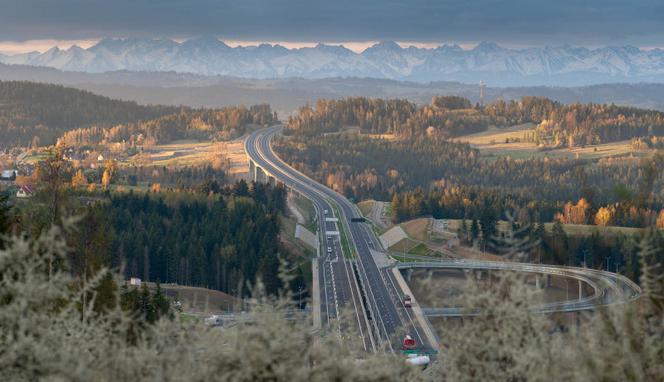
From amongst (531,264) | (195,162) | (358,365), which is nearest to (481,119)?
(195,162)

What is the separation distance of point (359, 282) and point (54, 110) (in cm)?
13123

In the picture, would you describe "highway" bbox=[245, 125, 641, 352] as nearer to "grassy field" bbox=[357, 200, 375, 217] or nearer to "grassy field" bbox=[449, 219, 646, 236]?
"grassy field" bbox=[357, 200, 375, 217]

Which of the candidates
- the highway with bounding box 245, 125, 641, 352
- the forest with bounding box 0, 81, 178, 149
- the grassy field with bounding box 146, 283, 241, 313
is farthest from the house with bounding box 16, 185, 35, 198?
the forest with bounding box 0, 81, 178, 149

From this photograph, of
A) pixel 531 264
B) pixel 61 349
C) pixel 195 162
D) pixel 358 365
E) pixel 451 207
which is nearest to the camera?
pixel 61 349

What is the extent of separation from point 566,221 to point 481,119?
88589mm

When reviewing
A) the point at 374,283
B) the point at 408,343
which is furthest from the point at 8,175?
the point at 408,343

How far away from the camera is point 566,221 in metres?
71.5

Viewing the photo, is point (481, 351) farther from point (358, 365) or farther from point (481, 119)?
point (481, 119)

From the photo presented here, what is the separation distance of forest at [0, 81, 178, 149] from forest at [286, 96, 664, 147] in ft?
A: 122

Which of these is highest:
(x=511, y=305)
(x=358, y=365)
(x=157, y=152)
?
(x=511, y=305)

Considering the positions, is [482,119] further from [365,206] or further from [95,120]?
[365,206]

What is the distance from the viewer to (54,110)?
568 ft

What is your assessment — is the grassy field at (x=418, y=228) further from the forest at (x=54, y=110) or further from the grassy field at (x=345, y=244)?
the forest at (x=54, y=110)

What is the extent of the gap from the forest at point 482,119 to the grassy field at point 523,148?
2.30 m
